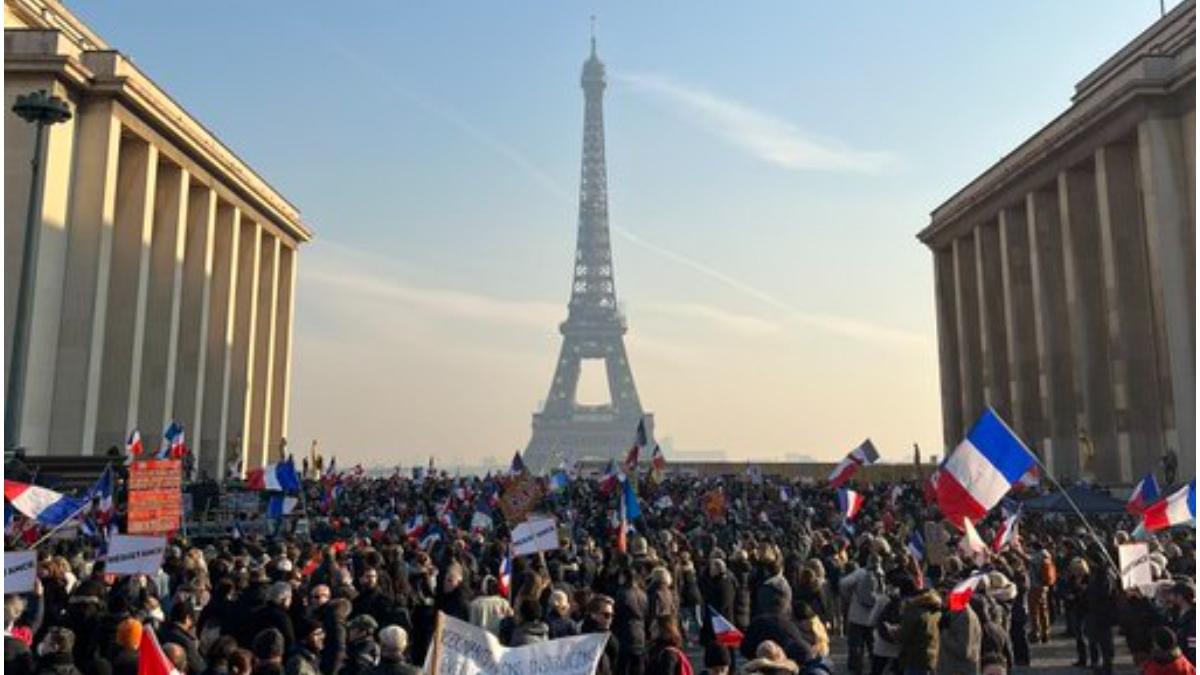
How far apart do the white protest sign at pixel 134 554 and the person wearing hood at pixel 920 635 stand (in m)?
7.83

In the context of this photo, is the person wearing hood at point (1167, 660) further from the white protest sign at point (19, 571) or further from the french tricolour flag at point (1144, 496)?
the french tricolour flag at point (1144, 496)

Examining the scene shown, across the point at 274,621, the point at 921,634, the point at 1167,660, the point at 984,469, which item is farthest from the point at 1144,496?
the point at 274,621

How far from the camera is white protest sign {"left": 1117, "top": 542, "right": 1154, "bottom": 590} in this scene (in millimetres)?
11883

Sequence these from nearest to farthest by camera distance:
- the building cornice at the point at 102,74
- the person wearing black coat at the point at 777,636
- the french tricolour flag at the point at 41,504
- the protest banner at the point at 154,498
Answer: the person wearing black coat at the point at 777,636, the french tricolour flag at the point at 41,504, the protest banner at the point at 154,498, the building cornice at the point at 102,74

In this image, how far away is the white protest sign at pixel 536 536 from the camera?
13953 mm

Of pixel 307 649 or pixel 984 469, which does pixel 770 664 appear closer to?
pixel 307 649

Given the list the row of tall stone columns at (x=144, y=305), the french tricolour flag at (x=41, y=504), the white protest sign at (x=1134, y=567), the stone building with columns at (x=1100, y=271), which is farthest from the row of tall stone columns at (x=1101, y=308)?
the row of tall stone columns at (x=144, y=305)

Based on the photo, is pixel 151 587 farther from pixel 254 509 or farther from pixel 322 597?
pixel 254 509

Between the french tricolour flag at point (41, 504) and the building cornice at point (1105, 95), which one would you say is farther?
the building cornice at point (1105, 95)

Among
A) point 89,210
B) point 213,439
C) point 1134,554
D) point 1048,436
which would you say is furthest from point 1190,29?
point 213,439

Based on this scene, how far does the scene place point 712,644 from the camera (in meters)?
7.52

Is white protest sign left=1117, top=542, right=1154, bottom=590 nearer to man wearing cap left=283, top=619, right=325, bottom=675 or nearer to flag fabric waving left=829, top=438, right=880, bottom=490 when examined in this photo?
man wearing cap left=283, top=619, right=325, bottom=675

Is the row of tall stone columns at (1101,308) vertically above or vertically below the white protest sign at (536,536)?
above

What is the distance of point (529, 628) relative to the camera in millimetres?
8875
